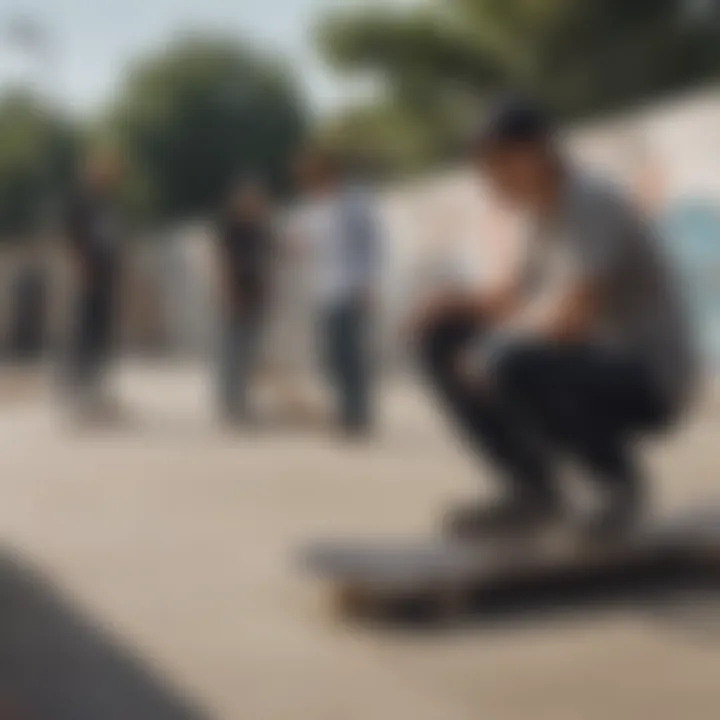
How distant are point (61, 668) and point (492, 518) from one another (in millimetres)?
348

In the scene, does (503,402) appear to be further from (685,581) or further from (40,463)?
(40,463)

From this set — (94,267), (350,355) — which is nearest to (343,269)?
(350,355)

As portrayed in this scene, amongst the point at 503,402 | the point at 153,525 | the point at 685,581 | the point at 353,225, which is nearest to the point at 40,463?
the point at 153,525

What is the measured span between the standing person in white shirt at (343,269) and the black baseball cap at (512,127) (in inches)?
3.5

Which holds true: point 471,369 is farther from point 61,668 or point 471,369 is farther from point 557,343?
point 61,668

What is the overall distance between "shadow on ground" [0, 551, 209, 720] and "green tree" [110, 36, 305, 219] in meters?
0.38

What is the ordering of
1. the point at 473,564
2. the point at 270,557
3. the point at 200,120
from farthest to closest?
the point at 473,564 < the point at 270,557 < the point at 200,120

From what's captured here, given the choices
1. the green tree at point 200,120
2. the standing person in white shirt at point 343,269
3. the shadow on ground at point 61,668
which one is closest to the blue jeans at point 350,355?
the standing person in white shirt at point 343,269

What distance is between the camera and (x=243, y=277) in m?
1.05

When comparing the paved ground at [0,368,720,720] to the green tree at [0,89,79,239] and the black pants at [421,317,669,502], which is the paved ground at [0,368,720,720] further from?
the green tree at [0,89,79,239]

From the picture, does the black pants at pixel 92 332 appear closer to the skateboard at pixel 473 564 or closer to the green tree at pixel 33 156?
the green tree at pixel 33 156

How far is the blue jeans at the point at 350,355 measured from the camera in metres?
1.07

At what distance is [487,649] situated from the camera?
1.29m

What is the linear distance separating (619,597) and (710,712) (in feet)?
0.82
